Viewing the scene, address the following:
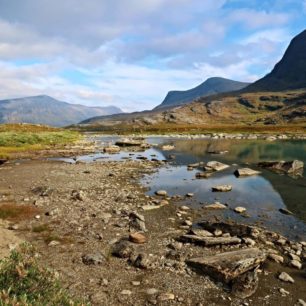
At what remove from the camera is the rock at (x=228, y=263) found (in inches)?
566

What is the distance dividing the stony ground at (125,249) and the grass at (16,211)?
1.14 ft

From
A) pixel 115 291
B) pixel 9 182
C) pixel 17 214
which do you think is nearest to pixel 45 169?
pixel 9 182

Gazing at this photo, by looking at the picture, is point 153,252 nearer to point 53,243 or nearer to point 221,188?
point 53,243

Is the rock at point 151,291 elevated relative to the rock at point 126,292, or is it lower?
lower

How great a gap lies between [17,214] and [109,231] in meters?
7.00

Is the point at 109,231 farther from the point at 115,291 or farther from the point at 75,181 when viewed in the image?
the point at 75,181

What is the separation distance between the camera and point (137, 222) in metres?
21.2

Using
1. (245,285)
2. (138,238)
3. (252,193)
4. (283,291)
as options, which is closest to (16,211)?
(138,238)

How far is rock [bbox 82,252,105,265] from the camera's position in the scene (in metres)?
15.6

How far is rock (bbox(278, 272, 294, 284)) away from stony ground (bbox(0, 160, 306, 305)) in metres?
0.19

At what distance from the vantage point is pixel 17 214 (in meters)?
23.0

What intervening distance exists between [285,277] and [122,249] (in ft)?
24.0

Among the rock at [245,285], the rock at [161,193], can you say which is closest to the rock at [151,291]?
the rock at [245,285]

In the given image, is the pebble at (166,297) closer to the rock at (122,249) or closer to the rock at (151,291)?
the rock at (151,291)
